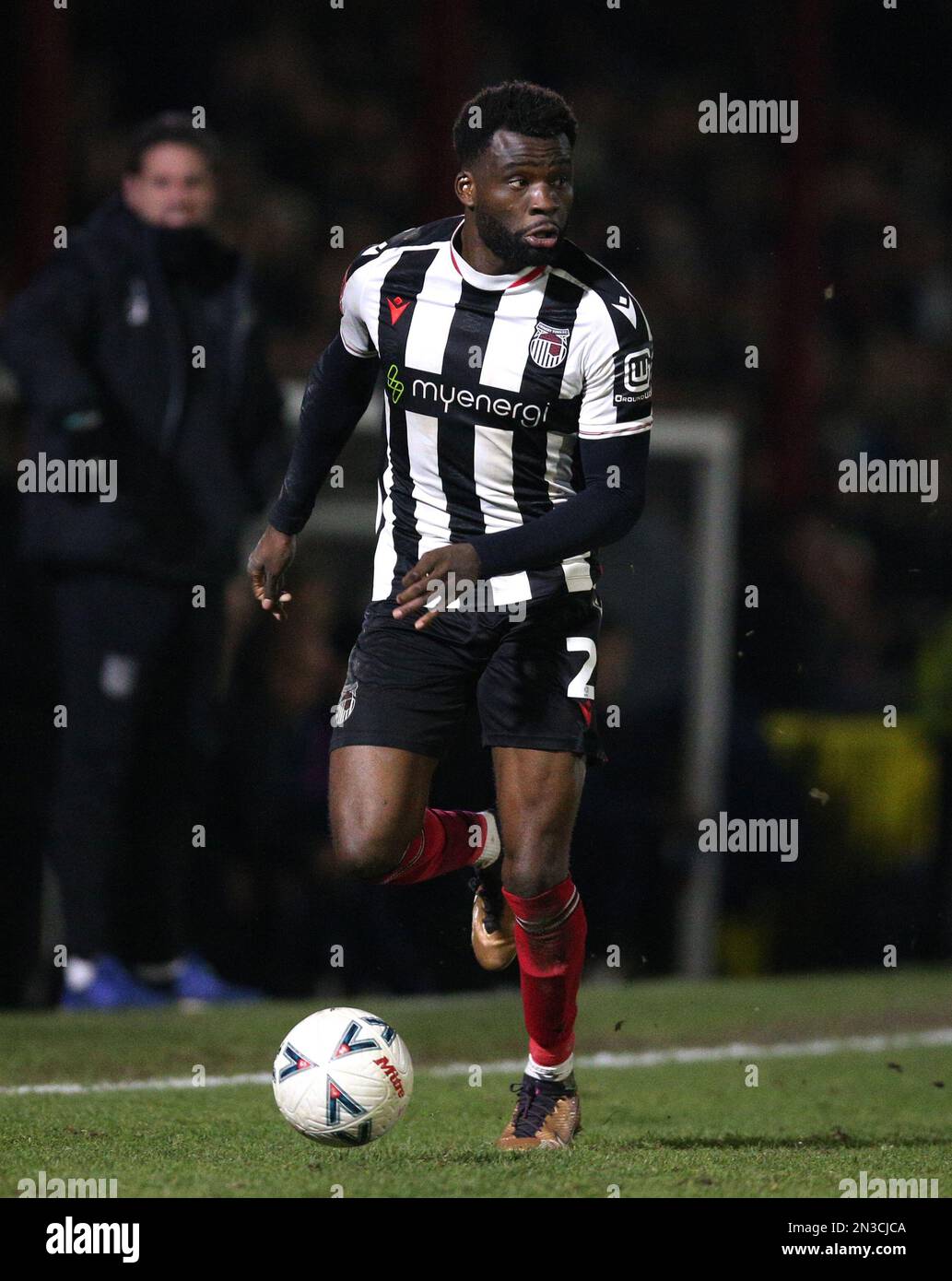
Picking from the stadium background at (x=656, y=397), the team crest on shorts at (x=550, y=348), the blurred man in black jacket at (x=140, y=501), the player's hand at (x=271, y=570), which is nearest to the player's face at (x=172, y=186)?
the blurred man in black jacket at (x=140, y=501)

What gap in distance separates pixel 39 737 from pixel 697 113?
25.4 feet

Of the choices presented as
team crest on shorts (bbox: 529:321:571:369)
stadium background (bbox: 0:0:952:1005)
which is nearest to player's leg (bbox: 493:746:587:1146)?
team crest on shorts (bbox: 529:321:571:369)

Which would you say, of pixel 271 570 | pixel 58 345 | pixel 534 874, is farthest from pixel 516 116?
pixel 58 345

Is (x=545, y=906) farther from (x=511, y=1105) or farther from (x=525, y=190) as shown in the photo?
(x=525, y=190)

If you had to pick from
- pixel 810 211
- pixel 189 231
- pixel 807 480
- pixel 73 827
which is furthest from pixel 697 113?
pixel 73 827

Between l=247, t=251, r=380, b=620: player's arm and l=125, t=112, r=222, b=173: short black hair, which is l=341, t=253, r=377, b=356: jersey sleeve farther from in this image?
l=125, t=112, r=222, b=173: short black hair

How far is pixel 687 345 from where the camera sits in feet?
42.1

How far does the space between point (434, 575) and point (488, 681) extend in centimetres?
61

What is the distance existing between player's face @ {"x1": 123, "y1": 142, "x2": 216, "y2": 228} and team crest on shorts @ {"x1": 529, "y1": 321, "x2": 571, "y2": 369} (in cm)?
280

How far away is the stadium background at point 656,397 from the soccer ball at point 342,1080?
312 centimetres

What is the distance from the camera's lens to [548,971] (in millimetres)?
5141

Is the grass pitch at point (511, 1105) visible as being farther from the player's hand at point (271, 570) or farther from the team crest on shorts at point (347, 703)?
the player's hand at point (271, 570)

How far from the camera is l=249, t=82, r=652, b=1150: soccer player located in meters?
4.99

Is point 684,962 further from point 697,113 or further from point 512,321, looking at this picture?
point 697,113
